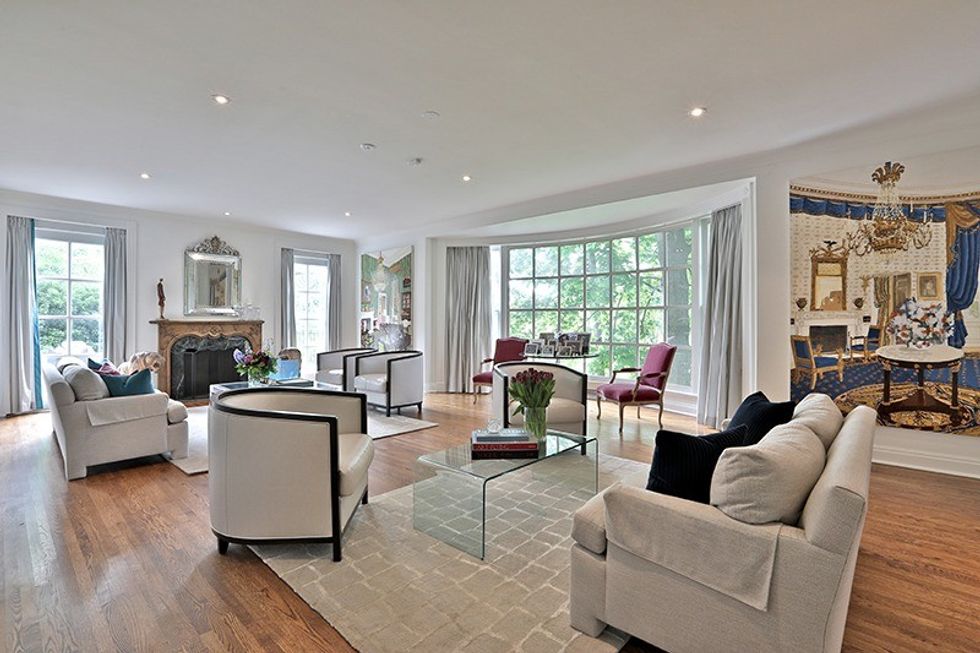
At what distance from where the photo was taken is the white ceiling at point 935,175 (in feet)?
11.7

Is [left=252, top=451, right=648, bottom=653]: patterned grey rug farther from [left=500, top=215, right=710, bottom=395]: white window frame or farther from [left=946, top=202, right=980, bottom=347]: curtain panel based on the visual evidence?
[left=500, top=215, right=710, bottom=395]: white window frame

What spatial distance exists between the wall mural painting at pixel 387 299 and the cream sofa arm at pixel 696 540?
21.6 ft

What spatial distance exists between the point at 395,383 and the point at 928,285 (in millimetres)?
5178

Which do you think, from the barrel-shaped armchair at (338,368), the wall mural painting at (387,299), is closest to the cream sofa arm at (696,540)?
the barrel-shaped armchair at (338,368)

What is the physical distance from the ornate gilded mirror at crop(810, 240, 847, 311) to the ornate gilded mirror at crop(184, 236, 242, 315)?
7702 millimetres

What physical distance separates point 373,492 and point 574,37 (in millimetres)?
3129

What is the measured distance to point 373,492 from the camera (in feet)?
11.2

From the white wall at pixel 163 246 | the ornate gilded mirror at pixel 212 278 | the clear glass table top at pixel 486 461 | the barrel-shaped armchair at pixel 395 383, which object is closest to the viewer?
the clear glass table top at pixel 486 461

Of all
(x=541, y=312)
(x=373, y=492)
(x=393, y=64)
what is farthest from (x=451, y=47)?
(x=541, y=312)

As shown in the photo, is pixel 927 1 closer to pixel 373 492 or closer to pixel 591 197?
pixel 591 197

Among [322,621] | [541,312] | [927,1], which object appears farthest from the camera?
[541,312]

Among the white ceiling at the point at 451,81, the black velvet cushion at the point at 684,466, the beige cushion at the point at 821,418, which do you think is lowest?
the black velvet cushion at the point at 684,466

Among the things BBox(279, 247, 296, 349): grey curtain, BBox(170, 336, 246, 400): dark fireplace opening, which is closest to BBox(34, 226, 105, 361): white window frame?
BBox(170, 336, 246, 400): dark fireplace opening

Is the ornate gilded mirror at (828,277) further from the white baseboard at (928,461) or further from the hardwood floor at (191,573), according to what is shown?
the hardwood floor at (191,573)
